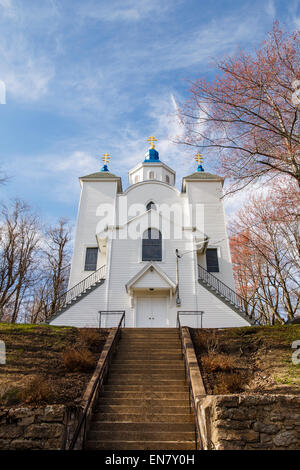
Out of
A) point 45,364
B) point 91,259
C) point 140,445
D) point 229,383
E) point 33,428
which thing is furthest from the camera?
point 91,259

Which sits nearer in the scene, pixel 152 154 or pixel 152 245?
pixel 152 245

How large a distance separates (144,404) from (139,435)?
1.11 m

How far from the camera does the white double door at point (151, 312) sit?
52.9ft

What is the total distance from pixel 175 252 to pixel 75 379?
10.4 metres

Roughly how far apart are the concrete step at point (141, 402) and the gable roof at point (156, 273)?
28.5 ft

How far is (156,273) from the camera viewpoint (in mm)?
16594

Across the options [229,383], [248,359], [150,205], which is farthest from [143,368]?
[150,205]

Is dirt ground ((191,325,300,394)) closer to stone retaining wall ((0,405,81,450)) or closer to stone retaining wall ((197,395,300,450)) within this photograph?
stone retaining wall ((197,395,300,450))

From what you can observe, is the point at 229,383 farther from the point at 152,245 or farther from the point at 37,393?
the point at 152,245

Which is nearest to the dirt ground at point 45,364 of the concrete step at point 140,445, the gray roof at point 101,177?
the concrete step at point 140,445

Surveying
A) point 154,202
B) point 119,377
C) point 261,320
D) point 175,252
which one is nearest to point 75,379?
point 119,377

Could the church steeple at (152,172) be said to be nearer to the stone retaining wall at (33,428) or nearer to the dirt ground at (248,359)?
the dirt ground at (248,359)

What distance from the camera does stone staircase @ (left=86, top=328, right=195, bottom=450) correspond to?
611 centimetres
